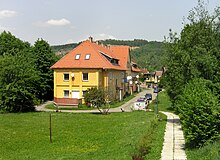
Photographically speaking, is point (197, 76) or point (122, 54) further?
point (122, 54)

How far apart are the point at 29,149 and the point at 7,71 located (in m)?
22.2

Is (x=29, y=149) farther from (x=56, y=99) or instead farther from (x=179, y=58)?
(x=56, y=99)

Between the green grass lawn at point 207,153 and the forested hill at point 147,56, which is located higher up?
the forested hill at point 147,56

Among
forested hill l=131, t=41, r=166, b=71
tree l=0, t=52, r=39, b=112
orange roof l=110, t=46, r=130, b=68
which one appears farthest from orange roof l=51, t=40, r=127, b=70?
forested hill l=131, t=41, r=166, b=71

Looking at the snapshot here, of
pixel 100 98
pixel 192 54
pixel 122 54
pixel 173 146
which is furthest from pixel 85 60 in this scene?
pixel 173 146

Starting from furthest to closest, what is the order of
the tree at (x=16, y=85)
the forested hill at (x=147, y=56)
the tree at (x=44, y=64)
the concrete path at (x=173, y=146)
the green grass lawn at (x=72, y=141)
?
the forested hill at (x=147, y=56) < the tree at (x=44, y=64) < the tree at (x=16, y=85) < the green grass lawn at (x=72, y=141) < the concrete path at (x=173, y=146)

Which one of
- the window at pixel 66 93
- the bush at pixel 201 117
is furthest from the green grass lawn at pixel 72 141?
the window at pixel 66 93

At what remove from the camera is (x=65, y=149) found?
18.3 meters

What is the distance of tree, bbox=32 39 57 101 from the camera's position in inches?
2315

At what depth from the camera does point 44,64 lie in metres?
60.0

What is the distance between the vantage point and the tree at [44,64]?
5881cm

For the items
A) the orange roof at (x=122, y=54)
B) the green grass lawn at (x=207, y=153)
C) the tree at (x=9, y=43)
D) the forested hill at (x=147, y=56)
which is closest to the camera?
the green grass lawn at (x=207, y=153)

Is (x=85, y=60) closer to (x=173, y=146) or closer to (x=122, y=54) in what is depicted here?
(x=122, y=54)

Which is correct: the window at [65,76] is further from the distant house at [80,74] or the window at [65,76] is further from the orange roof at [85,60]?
the orange roof at [85,60]
